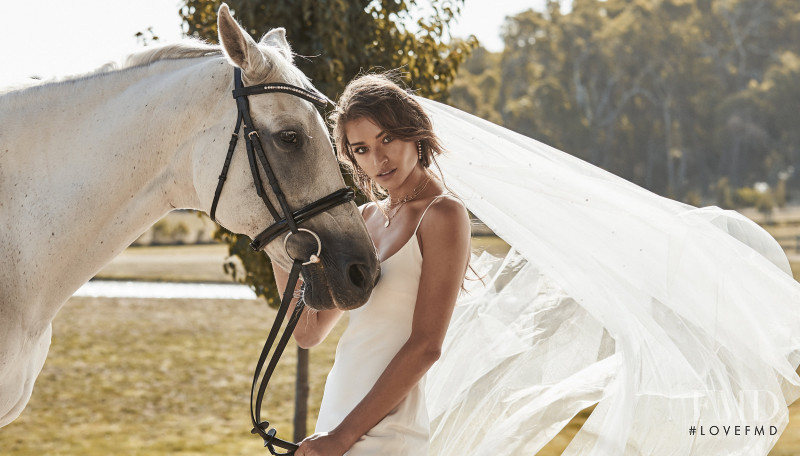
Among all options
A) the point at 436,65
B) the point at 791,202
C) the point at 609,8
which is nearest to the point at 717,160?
the point at 791,202

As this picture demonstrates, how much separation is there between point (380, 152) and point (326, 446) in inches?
31.7

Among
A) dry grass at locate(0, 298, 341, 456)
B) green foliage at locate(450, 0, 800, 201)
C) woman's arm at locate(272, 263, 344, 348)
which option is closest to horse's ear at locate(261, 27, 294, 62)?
woman's arm at locate(272, 263, 344, 348)

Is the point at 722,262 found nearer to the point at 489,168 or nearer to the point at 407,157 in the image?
the point at 489,168

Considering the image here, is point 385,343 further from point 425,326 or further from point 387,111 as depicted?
point 387,111

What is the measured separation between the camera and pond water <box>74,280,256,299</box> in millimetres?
15500

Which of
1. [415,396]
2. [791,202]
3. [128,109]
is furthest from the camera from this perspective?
[791,202]

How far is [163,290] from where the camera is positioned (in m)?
16.4

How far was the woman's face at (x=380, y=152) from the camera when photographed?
7.00ft

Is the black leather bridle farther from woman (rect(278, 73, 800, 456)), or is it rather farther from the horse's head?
woman (rect(278, 73, 800, 456))

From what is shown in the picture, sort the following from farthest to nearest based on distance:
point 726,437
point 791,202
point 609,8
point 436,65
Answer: point 609,8, point 791,202, point 436,65, point 726,437

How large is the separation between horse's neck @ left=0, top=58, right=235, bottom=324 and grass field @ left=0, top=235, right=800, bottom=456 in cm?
159

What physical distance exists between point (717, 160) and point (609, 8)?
52.2 feet

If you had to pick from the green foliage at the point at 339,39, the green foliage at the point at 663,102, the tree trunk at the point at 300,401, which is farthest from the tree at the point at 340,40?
the green foliage at the point at 663,102

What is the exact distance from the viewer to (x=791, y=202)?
48.8 meters
